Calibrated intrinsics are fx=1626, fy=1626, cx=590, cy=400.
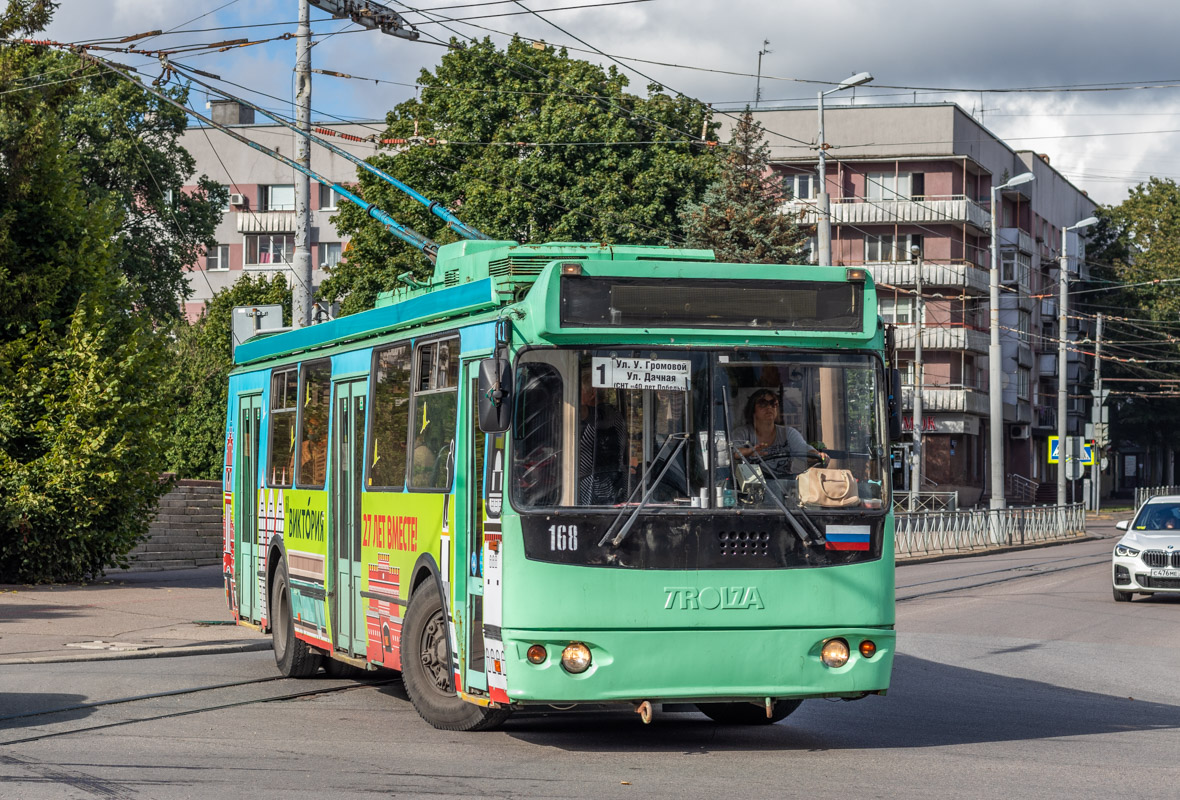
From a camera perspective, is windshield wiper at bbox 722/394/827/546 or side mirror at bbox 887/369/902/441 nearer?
windshield wiper at bbox 722/394/827/546

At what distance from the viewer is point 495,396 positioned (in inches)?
333

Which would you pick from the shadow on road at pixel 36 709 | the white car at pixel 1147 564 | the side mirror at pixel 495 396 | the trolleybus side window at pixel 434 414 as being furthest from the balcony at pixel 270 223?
the side mirror at pixel 495 396

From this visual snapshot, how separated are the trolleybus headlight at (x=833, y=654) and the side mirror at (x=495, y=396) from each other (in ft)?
7.10

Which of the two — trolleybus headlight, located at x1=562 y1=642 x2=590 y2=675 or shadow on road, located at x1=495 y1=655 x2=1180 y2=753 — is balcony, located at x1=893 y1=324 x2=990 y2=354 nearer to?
shadow on road, located at x1=495 y1=655 x2=1180 y2=753

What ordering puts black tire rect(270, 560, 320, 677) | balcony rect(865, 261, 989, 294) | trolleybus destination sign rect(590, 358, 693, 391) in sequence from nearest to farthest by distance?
1. trolleybus destination sign rect(590, 358, 693, 391)
2. black tire rect(270, 560, 320, 677)
3. balcony rect(865, 261, 989, 294)

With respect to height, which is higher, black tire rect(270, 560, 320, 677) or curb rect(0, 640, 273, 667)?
black tire rect(270, 560, 320, 677)

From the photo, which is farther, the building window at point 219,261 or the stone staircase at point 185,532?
the building window at point 219,261

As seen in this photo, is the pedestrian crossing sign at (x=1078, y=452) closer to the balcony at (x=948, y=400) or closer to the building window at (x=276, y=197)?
the balcony at (x=948, y=400)

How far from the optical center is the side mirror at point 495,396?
332 inches

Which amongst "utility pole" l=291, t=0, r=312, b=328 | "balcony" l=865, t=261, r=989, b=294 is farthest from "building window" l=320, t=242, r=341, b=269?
"utility pole" l=291, t=0, r=312, b=328

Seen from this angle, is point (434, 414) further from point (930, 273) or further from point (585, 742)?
point (930, 273)

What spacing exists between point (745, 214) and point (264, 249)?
148 ft

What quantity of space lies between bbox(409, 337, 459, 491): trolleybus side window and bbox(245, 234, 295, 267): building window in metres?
73.5

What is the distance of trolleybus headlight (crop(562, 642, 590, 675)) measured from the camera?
8633 mm
